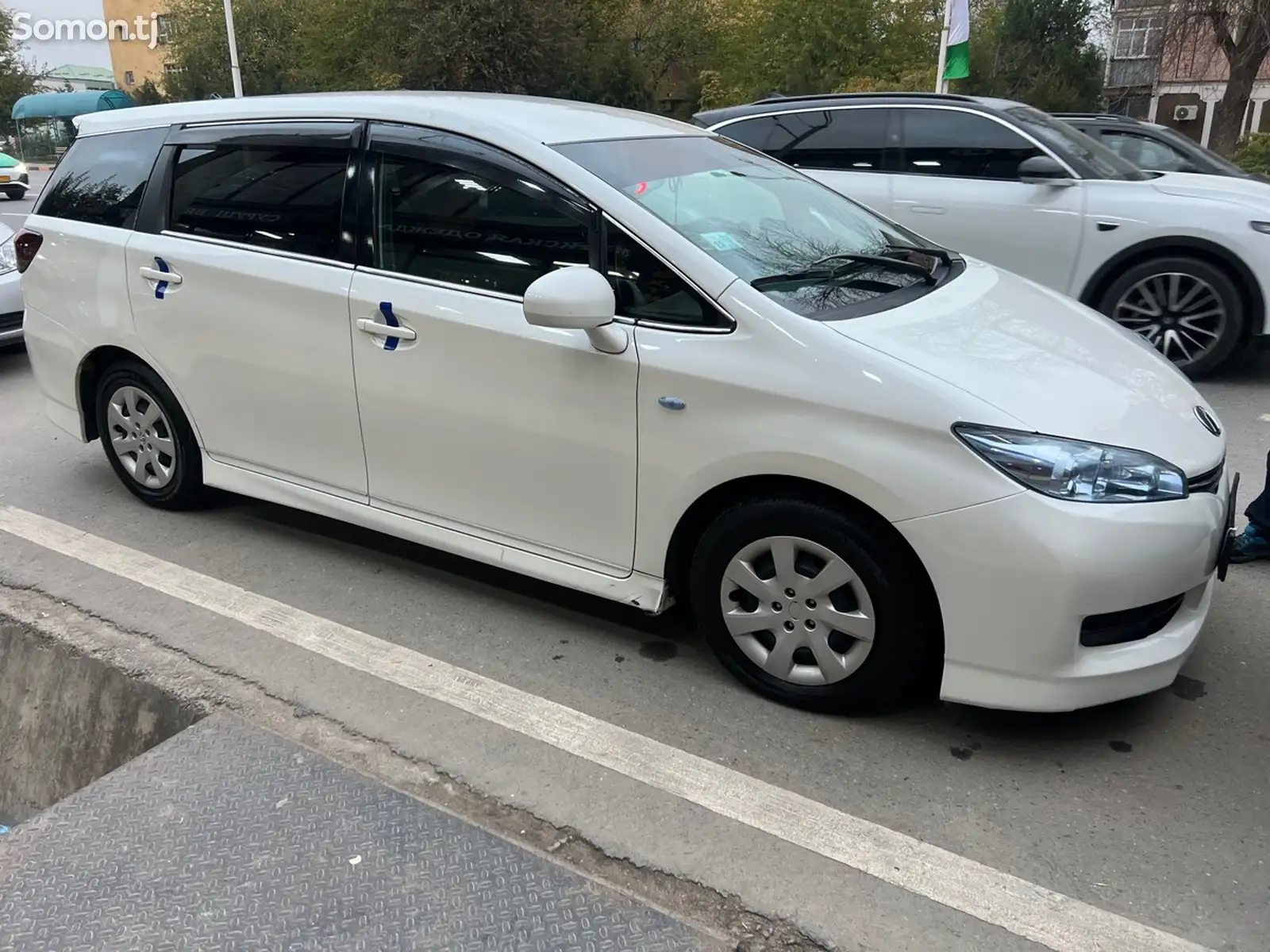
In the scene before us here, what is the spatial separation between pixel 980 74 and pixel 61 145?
35.7m

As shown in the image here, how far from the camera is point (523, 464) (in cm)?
330

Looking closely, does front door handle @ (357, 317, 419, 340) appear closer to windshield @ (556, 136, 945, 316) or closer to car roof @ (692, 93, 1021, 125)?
windshield @ (556, 136, 945, 316)

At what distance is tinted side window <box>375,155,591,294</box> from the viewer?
3.23 meters

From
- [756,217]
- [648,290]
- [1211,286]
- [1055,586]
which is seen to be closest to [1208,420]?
[1055,586]

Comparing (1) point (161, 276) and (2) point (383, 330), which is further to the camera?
(1) point (161, 276)

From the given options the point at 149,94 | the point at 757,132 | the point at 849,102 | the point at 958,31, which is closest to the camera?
the point at 849,102

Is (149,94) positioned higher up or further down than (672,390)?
higher up

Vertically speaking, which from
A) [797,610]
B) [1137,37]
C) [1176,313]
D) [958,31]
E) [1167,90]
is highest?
[1137,37]

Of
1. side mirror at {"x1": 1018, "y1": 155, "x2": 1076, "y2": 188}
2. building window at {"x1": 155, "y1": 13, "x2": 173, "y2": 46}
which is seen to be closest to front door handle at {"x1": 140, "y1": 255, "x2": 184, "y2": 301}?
side mirror at {"x1": 1018, "y1": 155, "x2": 1076, "y2": 188}

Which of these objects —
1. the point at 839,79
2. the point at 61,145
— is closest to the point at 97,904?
the point at 839,79

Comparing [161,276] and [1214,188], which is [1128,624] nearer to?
[161,276]

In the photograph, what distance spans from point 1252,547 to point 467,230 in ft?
10.6

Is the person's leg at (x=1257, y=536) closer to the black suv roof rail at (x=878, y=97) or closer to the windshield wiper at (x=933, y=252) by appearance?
the windshield wiper at (x=933, y=252)

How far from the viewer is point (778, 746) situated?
290 cm
